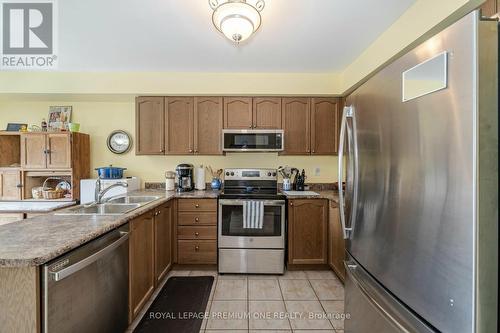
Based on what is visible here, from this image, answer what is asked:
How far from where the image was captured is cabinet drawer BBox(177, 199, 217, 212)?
114 inches

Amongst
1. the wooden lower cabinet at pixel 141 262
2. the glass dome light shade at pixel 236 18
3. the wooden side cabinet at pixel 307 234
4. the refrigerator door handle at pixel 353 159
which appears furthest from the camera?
the wooden side cabinet at pixel 307 234

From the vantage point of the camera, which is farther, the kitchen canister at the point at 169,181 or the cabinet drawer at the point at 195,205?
the kitchen canister at the point at 169,181

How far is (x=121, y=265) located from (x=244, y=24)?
1.84 meters

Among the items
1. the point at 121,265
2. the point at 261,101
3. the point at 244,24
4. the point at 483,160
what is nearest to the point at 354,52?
the point at 261,101

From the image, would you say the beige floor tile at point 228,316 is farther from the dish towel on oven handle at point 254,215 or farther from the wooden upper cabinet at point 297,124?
the wooden upper cabinet at point 297,124

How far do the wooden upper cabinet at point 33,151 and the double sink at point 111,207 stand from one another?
4.40ft

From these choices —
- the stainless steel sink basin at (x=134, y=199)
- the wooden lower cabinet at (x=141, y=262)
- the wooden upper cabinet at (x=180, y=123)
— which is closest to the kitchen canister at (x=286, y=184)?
the wooden upper cabinet at (x=180, y=123)

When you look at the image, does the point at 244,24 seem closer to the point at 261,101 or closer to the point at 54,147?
the point at 261,101

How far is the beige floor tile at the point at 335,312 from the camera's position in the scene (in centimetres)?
195

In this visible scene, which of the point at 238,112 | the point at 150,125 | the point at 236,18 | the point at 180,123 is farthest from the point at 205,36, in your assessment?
the point at 150,125

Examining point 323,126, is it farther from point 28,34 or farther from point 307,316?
point 28,34

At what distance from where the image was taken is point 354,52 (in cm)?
264

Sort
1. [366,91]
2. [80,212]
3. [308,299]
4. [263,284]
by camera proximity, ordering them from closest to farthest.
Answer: [366,91] < [80,212] < [308,299] < [263,284]

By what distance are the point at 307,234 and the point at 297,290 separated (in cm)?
64
